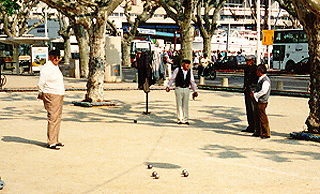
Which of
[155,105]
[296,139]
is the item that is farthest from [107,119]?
[296,139]

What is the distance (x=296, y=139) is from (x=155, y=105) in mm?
6550

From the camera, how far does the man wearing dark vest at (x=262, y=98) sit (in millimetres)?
10250

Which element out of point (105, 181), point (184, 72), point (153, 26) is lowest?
point (105, 181)

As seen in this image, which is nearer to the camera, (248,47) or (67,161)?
(67,161)

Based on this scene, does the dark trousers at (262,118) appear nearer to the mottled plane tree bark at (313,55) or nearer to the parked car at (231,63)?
the mottled plane tree bark at (313,55)

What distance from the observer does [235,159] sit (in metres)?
8.29

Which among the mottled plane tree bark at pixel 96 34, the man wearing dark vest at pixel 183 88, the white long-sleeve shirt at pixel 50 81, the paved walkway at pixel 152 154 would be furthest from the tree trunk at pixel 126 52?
the white long-sleeve shirt at pixel 50 81

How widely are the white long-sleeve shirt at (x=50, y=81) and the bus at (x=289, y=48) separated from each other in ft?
106

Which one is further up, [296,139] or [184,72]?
[184,72]

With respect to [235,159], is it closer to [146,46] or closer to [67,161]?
[67,161]

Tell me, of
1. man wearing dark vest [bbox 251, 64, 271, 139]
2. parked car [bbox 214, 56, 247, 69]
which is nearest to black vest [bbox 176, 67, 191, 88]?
man wearing dark vest [bbox 251, 64, 271, 139]

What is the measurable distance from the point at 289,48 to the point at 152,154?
34.0 metres

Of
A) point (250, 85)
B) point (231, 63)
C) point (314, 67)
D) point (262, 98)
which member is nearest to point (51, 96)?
point (262, 98)

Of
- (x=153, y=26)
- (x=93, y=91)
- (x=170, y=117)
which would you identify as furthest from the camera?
(x=153, y=26)
